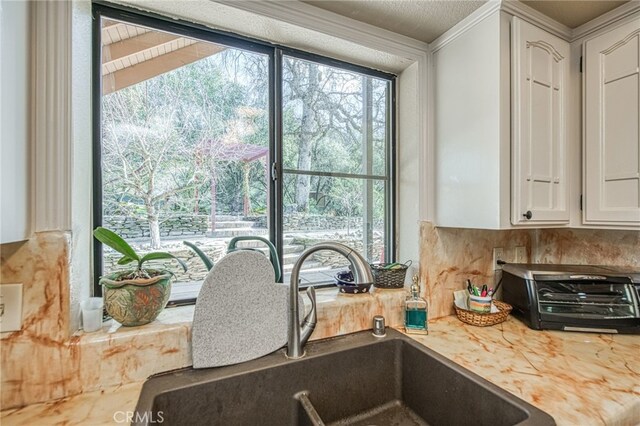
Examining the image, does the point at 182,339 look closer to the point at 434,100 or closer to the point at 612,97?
the point at 434,100

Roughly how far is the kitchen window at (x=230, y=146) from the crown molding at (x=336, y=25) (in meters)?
0.17

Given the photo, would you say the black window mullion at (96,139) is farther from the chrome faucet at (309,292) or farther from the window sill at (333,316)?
the chrome faucet at (309,292)

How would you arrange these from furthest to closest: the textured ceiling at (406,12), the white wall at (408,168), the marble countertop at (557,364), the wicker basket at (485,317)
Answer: the white wall at (408,168) → the wicker basket at (485,317) → the textured ceiling at (406,12) → the marble countertop at (557,364)

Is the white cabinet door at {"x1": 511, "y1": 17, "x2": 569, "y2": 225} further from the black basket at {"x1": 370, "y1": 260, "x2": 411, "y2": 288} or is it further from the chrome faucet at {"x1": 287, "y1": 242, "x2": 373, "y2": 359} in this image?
the chrome faucet at {"x1": 287, "y1": 242, "x2": 373, "y2": 359}

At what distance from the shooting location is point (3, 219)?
0.58m

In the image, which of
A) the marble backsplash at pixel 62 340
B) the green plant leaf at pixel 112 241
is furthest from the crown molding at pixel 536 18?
the green plant leaf at pixel 112 241

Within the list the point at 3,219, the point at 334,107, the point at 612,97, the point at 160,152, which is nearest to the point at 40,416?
the point at 3,219

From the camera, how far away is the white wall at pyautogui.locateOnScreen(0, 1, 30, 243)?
0.59 metres

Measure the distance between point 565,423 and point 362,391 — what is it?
54 centimetres

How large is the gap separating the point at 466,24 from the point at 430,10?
0.17 metres

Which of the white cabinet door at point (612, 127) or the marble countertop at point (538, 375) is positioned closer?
the marble countertop at point (538, 375)

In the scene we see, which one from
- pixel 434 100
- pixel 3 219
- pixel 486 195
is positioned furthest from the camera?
pixel 434 100

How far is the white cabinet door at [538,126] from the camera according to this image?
105 centimetres

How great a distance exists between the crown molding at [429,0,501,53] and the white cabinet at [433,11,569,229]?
13mm
